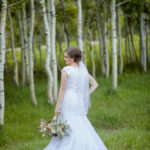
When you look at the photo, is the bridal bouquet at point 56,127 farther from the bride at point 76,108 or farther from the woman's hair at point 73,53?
the woman's hair at point 73,53

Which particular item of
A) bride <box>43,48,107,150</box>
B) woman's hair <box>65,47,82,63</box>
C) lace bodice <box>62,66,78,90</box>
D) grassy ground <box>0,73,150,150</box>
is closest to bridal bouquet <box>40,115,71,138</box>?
bride <box>43,48,107,150</box>

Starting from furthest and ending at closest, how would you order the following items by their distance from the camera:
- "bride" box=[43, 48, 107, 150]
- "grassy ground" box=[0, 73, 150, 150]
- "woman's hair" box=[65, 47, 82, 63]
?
"grassy ground" box=[0, 73, 150, 150] < "bride" box=[43, 48, 107, 150] < "woman's hair" box=[65, 47, 82, 63]

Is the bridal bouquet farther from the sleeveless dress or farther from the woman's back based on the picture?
the woman's back

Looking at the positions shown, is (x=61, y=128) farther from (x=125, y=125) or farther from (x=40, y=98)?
(x=40, y=98)

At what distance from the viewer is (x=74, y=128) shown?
5547 mm

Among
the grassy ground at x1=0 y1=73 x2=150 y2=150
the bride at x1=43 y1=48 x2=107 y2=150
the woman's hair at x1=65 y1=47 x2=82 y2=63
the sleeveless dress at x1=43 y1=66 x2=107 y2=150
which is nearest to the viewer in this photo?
the woman's hair at x1=65 y1=47 x2=82 y2=63

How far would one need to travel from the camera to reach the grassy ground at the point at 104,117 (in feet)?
Result: 22.9

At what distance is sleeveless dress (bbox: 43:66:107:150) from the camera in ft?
17.9

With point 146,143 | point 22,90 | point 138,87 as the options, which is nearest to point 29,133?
point 146,143

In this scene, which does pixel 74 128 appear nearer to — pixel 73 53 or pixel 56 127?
pixel 56 127

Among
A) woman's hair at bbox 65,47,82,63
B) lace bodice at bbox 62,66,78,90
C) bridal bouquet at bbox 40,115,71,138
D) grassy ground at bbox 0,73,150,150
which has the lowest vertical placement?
grassy ground at bbox 0,73,150,150

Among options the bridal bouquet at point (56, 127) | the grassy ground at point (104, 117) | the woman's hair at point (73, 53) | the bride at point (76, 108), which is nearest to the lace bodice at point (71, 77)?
the bride at point (76, 108)

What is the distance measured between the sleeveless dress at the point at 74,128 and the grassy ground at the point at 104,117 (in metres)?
1.09

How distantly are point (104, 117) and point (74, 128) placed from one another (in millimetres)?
4373
